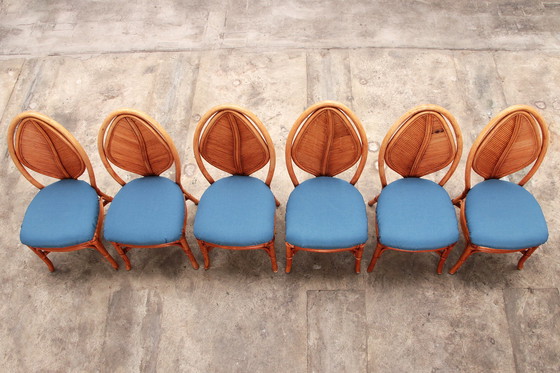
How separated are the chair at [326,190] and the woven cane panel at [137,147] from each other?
0.71 meters

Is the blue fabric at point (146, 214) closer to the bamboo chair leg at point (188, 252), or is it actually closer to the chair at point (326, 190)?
the bamboo chair leg at point (188, 252)

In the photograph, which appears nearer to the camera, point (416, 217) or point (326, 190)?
point (416, 217)

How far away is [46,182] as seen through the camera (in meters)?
3.16

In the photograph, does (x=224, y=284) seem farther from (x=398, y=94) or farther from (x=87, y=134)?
(x=398, y=94)

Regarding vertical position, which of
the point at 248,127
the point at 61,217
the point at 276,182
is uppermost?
the point at 248,127

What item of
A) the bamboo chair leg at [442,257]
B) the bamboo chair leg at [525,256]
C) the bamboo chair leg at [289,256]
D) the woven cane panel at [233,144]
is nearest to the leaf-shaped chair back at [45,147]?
the woven cane panel at [233,144]

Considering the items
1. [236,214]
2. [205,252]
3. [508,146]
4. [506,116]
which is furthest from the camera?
[205,252]

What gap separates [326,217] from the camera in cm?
239

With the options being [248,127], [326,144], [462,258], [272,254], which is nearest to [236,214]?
[272,254]

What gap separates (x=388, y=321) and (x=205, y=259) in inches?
44.8

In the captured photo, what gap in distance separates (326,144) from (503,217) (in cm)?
102

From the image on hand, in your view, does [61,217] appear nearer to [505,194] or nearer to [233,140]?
[233,140]

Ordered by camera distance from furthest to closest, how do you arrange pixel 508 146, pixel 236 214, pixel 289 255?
pixel 289 255 < pixel 236 214 < pixel 508 146

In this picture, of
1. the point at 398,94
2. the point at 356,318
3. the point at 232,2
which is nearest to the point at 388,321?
the point at 356,318
